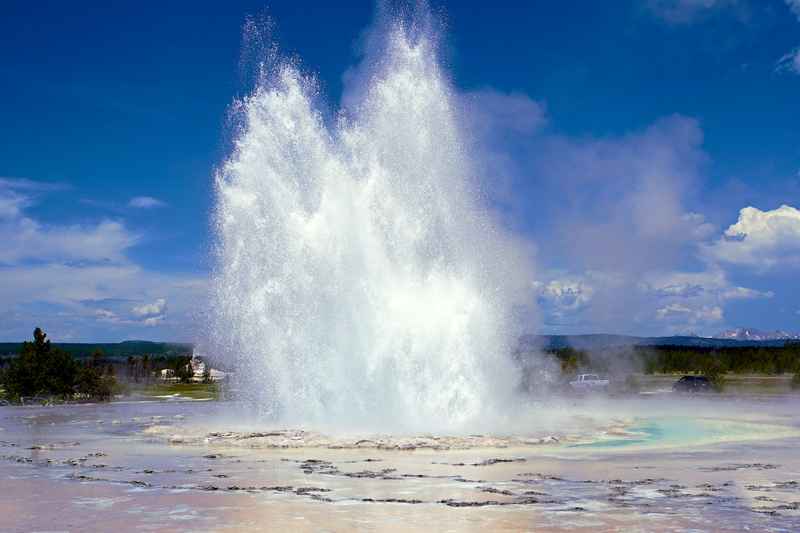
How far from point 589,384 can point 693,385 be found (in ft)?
26.0

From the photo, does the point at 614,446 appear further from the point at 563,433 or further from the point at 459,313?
the point at 459,313

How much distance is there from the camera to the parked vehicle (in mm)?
60625

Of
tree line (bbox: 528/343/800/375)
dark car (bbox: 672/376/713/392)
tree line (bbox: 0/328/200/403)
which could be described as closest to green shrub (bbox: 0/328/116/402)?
tree line (bbox: 0/328/200/403)

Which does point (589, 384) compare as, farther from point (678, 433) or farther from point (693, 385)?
point (678, 433)

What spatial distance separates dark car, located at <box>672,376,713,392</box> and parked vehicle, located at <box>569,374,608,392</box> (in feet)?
16.9

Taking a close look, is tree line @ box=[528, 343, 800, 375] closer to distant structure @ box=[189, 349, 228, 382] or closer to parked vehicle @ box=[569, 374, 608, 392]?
parked vehicle @ box=[569, 374, 608, 392]

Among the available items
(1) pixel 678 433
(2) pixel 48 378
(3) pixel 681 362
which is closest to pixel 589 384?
(3) pixel 681 362

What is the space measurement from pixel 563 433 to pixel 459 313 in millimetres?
5254

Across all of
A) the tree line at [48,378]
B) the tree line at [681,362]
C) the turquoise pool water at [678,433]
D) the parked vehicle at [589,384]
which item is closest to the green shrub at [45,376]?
the tree line at [48,378]

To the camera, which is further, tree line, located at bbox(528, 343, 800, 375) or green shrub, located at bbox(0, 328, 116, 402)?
tree line, located at bbox(528, 343, 800, 375)

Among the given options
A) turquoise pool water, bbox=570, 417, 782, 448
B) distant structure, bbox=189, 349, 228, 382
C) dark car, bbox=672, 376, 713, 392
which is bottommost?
turquoise pool water, bbox=570, 417, 782, 448

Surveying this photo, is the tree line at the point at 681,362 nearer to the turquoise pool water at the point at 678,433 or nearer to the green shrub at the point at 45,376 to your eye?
the green shrub at the point at 45,376

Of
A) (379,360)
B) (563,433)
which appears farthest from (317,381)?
(563,433)

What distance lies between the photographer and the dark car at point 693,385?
56.8 metres
